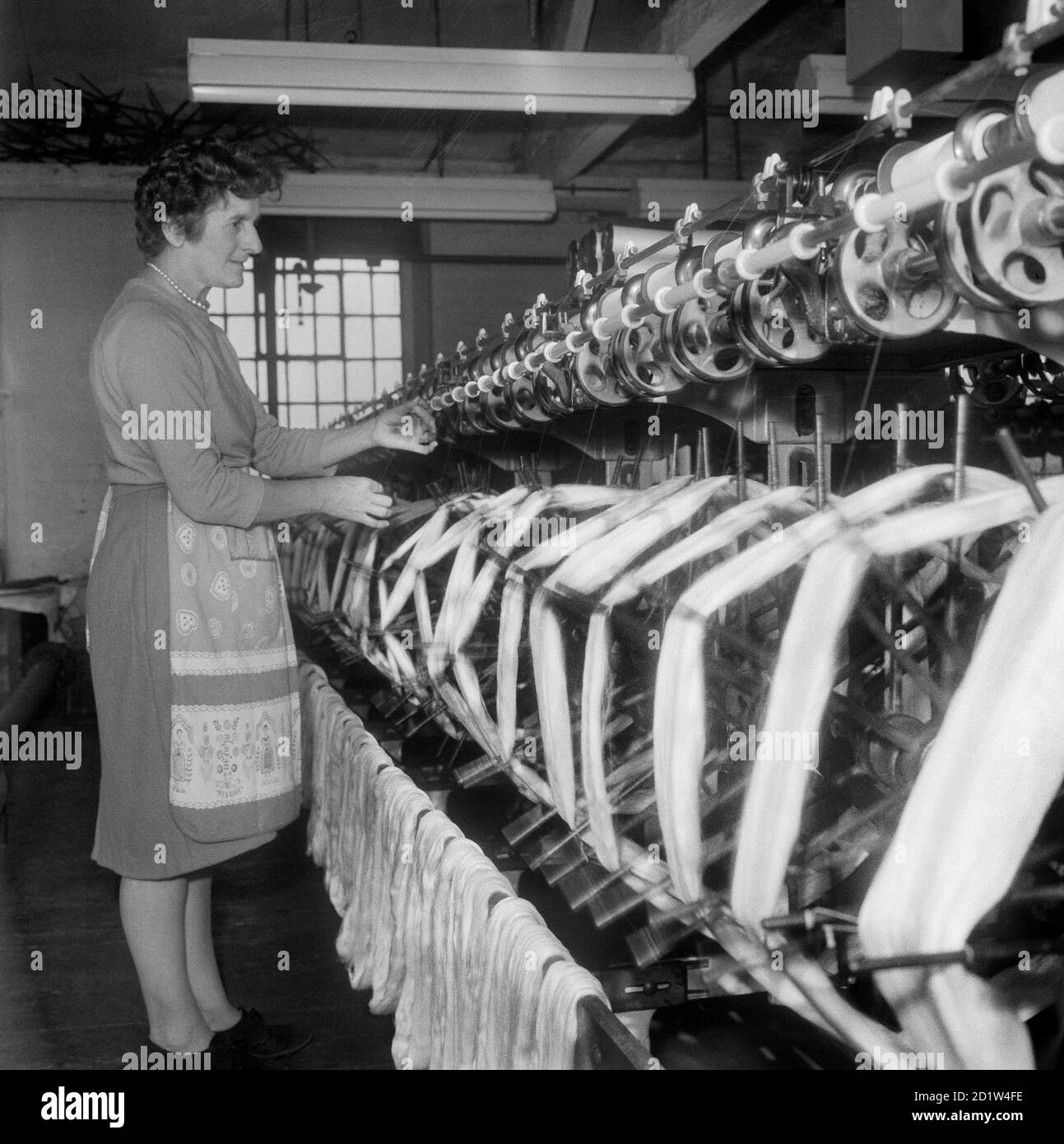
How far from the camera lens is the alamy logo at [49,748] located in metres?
5.12

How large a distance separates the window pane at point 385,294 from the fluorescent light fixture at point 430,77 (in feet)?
15.1

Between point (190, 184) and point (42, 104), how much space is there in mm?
4940

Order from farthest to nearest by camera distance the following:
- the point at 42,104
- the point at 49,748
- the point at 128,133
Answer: the point at 128,133, the point at 42,104, the point at 49,748

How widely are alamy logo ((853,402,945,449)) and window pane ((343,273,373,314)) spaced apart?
257 inches

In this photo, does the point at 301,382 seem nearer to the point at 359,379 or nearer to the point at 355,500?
the point at 359,379

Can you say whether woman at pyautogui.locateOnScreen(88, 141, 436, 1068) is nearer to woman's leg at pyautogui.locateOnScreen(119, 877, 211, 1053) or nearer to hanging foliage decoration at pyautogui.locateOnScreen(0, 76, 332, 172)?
woman's leg at pyautogui.locateOnScreen(119, 877, 211, 1053)

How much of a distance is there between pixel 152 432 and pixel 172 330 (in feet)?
0.54

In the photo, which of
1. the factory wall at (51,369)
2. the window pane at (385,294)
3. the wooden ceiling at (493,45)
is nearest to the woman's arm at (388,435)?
the wooden ceiling at (493,45)

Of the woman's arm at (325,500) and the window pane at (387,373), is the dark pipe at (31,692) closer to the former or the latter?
the woman's arm at (325,500)

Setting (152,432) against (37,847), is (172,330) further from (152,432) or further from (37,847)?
(37,847)

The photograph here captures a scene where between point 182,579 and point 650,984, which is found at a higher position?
point 182,579

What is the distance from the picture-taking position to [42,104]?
6.27m

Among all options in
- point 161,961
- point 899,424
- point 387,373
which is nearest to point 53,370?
point 387,373

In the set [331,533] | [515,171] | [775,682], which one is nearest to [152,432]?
[775,682]
